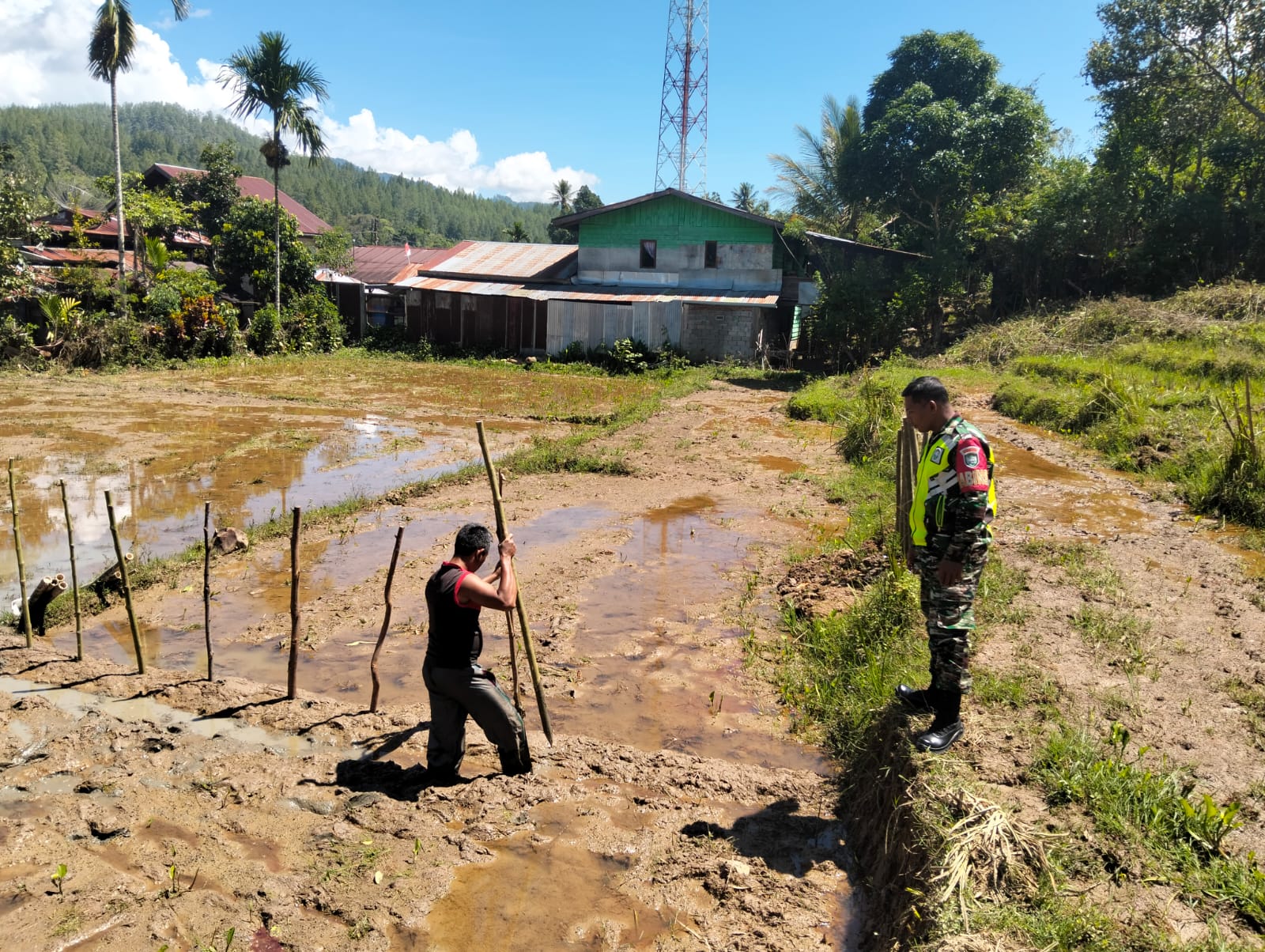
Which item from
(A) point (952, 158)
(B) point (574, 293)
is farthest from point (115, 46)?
(A) point (952, 158)

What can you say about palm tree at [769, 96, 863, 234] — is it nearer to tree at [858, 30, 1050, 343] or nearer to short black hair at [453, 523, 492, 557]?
tree at [858, 30, 1050, 343]

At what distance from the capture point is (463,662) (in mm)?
4488

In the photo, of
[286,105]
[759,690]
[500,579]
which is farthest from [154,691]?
[286,105]

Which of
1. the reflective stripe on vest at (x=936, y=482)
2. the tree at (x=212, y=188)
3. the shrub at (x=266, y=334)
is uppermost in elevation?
the tree at (x=212, y=188)

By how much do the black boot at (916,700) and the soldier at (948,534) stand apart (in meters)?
0.09

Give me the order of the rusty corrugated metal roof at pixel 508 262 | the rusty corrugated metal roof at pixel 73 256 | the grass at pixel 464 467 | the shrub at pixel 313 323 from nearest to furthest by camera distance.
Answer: the grass at pixel 464 467
the shrub at pixel 313 323
the rusty corrugated metal roof at pixel 73 256
the rusty corrugated metal roof at pixel 508 262

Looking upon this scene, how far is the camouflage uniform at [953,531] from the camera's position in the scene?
3.91 m

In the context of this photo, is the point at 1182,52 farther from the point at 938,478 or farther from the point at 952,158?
the point at 938,478

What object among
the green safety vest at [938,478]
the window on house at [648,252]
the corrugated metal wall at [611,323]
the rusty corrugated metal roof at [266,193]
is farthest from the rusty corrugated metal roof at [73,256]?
the green safety vest at [938,478]

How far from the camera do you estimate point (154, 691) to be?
5680mm

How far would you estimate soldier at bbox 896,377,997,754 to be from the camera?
12.9 feet

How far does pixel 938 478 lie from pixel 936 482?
0.08 feet

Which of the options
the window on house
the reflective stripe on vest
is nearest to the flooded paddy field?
the reflective stripe on vest

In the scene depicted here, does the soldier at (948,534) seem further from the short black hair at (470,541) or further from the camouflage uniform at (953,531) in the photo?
the short black hair at (470,541)
